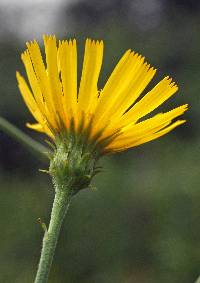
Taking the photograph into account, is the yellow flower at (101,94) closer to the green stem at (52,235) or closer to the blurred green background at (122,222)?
Answer: the green stem at (52,235)

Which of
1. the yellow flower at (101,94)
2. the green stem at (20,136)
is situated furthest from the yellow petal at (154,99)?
the green stem at (20,136)

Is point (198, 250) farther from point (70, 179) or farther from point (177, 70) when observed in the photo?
point (177, 70)

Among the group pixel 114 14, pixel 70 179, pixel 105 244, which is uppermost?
pixel 114 14

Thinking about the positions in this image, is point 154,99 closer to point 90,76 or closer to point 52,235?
point 90,76

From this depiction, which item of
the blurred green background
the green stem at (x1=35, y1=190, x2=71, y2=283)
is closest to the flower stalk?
the green stem at (x1=35, y1=190, x2=71, y2=283)

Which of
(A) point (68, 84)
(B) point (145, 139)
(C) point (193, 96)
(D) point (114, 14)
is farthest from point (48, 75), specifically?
(D) point (114, 14)

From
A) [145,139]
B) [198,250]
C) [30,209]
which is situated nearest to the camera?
[145,139]

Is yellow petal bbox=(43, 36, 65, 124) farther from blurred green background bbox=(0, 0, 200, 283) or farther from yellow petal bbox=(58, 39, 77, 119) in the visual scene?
blurred green background bbox=(0, 0, 200, 283)

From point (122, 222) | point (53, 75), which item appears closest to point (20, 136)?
point (53, 75)
